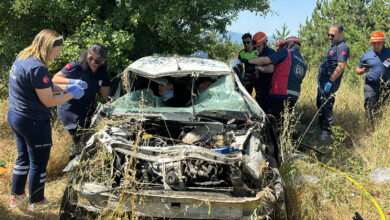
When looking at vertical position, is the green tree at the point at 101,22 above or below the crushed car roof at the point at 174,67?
above

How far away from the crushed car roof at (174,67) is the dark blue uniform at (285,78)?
1.17 meters

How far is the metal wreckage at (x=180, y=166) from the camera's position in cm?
291

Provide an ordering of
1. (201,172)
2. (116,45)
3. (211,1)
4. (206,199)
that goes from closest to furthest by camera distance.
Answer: (206,199) → (201,172) → (116,45) → (211,1)

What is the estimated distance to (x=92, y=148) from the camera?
11.8 feet

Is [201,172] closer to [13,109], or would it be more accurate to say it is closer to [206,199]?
[206,199]

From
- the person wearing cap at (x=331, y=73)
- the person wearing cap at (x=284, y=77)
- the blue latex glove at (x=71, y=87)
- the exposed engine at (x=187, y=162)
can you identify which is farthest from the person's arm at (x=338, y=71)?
the blue latex glove at (x=71, y=87)

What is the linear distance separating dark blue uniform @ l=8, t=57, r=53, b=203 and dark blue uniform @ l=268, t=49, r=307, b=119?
3.56 metres

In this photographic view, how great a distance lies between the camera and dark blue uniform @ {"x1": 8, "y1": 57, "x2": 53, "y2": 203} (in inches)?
139

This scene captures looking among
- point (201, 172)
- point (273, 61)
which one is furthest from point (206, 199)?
point (273, 61)

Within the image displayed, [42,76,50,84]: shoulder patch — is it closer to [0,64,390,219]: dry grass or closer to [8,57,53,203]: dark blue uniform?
[8,57,53,203]: dark blue uniform

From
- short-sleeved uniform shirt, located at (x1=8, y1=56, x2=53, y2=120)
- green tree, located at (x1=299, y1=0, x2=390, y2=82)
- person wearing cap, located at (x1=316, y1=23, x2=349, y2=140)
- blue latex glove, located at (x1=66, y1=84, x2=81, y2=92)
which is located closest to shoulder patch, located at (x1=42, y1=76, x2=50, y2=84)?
short-sleeved uniform shirt, located at (x1=8, y1=56, x2=53, y2=120)

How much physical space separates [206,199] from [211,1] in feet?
14.1

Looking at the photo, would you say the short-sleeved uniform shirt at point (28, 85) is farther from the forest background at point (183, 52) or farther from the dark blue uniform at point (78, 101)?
the forest background at point (183, 52)

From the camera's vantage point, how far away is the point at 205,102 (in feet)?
14.7
